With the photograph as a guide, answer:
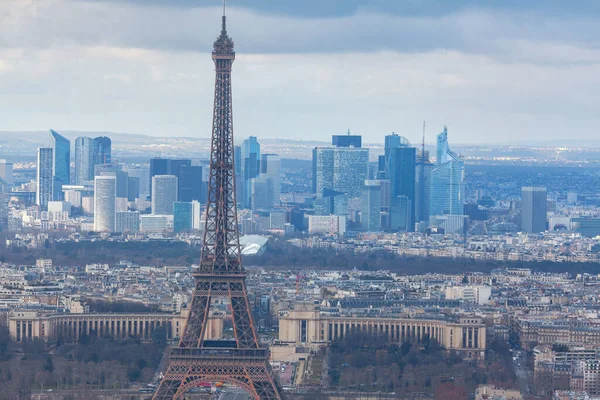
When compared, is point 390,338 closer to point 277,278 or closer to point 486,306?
point 486,306

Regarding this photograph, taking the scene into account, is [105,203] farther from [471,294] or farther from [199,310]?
[199,310]

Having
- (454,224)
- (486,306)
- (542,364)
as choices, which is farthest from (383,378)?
(454,224)

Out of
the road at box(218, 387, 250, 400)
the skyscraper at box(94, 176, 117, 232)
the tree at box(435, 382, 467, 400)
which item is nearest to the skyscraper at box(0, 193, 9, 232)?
the skyscraper at box(94, 176, 117, 232)

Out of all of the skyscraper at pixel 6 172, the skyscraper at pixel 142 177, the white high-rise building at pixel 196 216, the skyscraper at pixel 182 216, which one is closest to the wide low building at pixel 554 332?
the white high-rise building at pixel 196 216

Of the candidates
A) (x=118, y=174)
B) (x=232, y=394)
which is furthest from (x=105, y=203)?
(x=232, y=394)

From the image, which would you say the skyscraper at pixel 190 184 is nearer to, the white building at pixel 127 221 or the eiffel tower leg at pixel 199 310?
the white building at pixel 127 221
